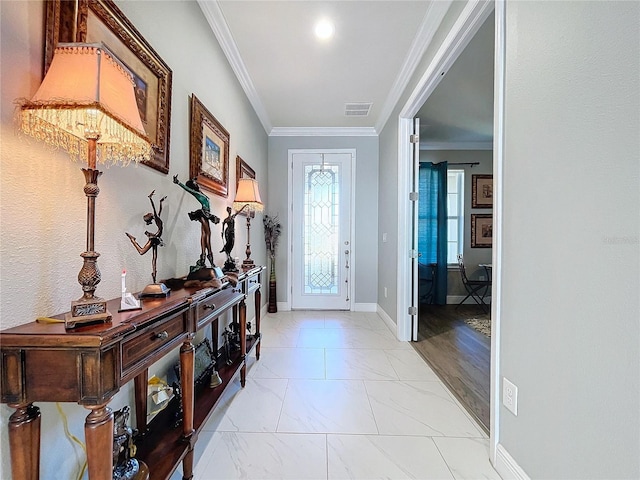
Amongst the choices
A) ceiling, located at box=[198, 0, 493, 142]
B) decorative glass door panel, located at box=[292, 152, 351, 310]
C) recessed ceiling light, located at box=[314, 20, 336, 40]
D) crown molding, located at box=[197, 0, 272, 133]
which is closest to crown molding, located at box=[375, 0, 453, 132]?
ceiling, located at box=[198, 0, 493, 142]

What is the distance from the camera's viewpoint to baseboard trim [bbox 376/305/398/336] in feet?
11.1

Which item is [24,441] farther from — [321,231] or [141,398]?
[321,231]

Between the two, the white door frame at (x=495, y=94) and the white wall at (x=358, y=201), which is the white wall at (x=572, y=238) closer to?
the white door frame at (x=495, y=94)

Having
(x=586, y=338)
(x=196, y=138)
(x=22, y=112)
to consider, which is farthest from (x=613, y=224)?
(x=196, y=138)

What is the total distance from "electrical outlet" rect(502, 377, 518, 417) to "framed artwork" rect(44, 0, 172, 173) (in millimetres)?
1996

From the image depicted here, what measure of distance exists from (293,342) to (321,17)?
9.62 feet

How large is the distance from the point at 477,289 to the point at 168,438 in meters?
4.86

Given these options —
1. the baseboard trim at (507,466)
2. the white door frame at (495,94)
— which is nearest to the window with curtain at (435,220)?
the white door frame at (495,94)

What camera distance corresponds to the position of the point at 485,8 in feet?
5.24

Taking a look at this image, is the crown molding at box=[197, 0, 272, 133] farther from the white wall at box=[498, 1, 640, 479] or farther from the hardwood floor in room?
the hardwood floor in room

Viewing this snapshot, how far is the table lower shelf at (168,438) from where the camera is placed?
1.13 meters

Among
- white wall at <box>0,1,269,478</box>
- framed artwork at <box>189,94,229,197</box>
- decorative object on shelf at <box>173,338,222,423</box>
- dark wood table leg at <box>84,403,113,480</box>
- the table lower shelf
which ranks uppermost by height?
framed artwork at <box>189,94,229,197</box>

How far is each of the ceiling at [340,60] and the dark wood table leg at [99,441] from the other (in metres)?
2.41

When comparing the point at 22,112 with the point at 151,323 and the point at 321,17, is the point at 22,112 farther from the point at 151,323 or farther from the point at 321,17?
the point at 321,17
